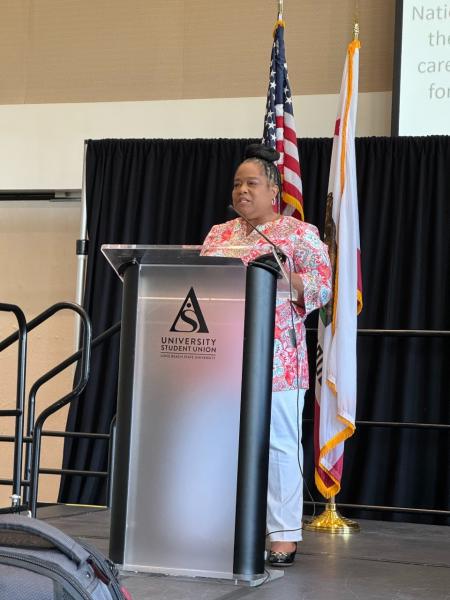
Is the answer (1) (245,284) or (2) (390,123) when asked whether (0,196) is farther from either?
(1) (245,284)

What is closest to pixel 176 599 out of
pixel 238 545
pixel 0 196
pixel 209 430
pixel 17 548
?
pixel 238 545

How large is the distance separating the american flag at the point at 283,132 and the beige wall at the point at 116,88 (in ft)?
2.80

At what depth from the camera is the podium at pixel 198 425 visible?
251 cm

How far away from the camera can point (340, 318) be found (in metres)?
4.30

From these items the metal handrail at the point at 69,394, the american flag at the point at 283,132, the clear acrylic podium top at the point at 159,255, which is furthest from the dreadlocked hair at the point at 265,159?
the american flag at the point at 283,132

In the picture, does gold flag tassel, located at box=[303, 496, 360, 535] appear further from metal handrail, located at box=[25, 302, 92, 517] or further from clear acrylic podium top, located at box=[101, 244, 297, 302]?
clear acrylic podium top, located at box=[101, 244, 297, 302]

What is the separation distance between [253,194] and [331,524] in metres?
1.83

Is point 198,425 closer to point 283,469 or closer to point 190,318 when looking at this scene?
point 190,318

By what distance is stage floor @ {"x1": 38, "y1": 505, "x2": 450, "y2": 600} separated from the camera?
2.44m

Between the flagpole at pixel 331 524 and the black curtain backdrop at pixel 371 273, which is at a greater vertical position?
the black curtain backdrop at pixel 371 273

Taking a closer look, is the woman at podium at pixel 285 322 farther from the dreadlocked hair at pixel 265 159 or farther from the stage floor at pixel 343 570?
the stage floor at pixel 343 570

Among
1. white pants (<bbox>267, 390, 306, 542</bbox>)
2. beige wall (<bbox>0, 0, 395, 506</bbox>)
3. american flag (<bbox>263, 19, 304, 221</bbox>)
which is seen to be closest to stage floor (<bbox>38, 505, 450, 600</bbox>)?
white pants (<bbox>267, 390, 306, 542</bbox>)

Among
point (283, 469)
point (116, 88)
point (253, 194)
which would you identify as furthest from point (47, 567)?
point (116, 88)

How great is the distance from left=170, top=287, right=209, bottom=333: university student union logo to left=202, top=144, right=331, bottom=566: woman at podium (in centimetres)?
28
